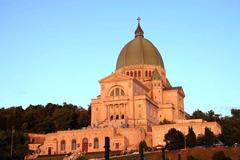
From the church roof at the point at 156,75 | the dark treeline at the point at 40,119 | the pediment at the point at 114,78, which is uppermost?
the church roof at the point at 156,75

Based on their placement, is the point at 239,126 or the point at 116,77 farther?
the point at 116,77

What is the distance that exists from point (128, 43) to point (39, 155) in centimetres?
4438

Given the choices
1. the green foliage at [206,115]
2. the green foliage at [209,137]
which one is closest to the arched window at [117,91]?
the green foliage at [206,115]

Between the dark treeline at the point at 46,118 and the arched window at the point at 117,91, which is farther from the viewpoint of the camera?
the dark treeline at the point at 46,118

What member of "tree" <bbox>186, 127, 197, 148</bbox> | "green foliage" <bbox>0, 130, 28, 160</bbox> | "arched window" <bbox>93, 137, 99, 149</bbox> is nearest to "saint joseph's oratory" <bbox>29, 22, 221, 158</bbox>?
"arched window" <bbox>93, 137, 99, 149</bbox>

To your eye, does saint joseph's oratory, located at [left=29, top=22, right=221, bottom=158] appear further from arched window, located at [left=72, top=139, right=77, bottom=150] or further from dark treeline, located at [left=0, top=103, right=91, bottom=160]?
dark treeline, located at [left=0, top=103, right=91, bottom=160]

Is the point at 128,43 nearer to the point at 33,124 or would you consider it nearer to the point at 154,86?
the point at 154,86

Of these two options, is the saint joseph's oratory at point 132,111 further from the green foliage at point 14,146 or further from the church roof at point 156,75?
the green foliage at point 14,146

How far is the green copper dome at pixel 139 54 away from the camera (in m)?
116

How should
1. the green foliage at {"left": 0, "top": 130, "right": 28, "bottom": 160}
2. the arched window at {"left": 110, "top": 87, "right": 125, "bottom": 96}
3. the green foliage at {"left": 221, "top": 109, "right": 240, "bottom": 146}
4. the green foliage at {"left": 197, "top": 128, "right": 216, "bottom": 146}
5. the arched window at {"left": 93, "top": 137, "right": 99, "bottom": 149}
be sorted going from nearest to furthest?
the green foliage at {"left": 0, "top": 130, "right": 28, "bottom": 160} → the green foliage at {"left": 221, "top": 109, "right": 240, "bottom": 146} → the green foliage at {"left": 197, "top": 128, "right": 216, "bottom": 146} → the arched window at {"left": 93, "top": 137, "right": 99, "bottom": 149} → the arched window at {"left": 110, "top": 87, "right": 125, "bottom": 96}

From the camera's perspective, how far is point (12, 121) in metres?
106

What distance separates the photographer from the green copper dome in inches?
4560

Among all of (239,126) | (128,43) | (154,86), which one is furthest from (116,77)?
(239,126)

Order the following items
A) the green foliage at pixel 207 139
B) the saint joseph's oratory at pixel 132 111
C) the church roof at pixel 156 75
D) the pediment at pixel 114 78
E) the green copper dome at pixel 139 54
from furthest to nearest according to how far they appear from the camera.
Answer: the green copper dome at pixel 139 54
the church roof at pixel 156 75
the pediment at pixel 114 78
the saint joseph's oratory at pixel 132 111
the green foliage at pixel 207 139
